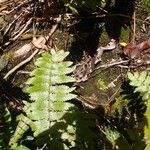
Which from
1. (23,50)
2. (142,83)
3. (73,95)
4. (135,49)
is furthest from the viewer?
(23,50)

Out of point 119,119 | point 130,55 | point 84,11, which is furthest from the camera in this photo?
point 84,11

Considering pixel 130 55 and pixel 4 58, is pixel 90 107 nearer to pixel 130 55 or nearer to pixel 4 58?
pixel 130 55

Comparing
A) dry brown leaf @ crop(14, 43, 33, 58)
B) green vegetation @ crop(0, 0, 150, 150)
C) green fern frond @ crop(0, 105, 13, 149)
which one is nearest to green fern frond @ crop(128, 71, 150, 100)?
green vegetation @ crop(0, 0, 150, 150)

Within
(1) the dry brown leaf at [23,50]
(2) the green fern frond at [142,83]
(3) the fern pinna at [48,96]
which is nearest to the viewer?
(3) the fern pinna at [48,96]

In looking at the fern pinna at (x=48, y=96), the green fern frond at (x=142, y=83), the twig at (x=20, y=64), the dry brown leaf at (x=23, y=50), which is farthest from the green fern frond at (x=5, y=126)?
the green fern frond at (x=142, y=83)

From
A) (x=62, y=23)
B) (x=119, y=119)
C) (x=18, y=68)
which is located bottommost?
(x=119, y=119)

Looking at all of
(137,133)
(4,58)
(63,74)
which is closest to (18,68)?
(4,58)

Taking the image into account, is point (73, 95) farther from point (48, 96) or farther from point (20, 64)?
point (20, 64)

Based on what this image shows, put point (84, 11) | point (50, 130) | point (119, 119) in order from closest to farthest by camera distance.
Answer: point (50, 130)
point (119, 119)
point (84, 11)

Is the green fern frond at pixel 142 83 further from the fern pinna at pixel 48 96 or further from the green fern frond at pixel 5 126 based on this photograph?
the green fern frond at pixel 5 126

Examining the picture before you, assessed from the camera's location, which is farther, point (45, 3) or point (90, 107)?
point (45, 3)

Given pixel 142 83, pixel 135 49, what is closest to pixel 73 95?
pixel 142 83
